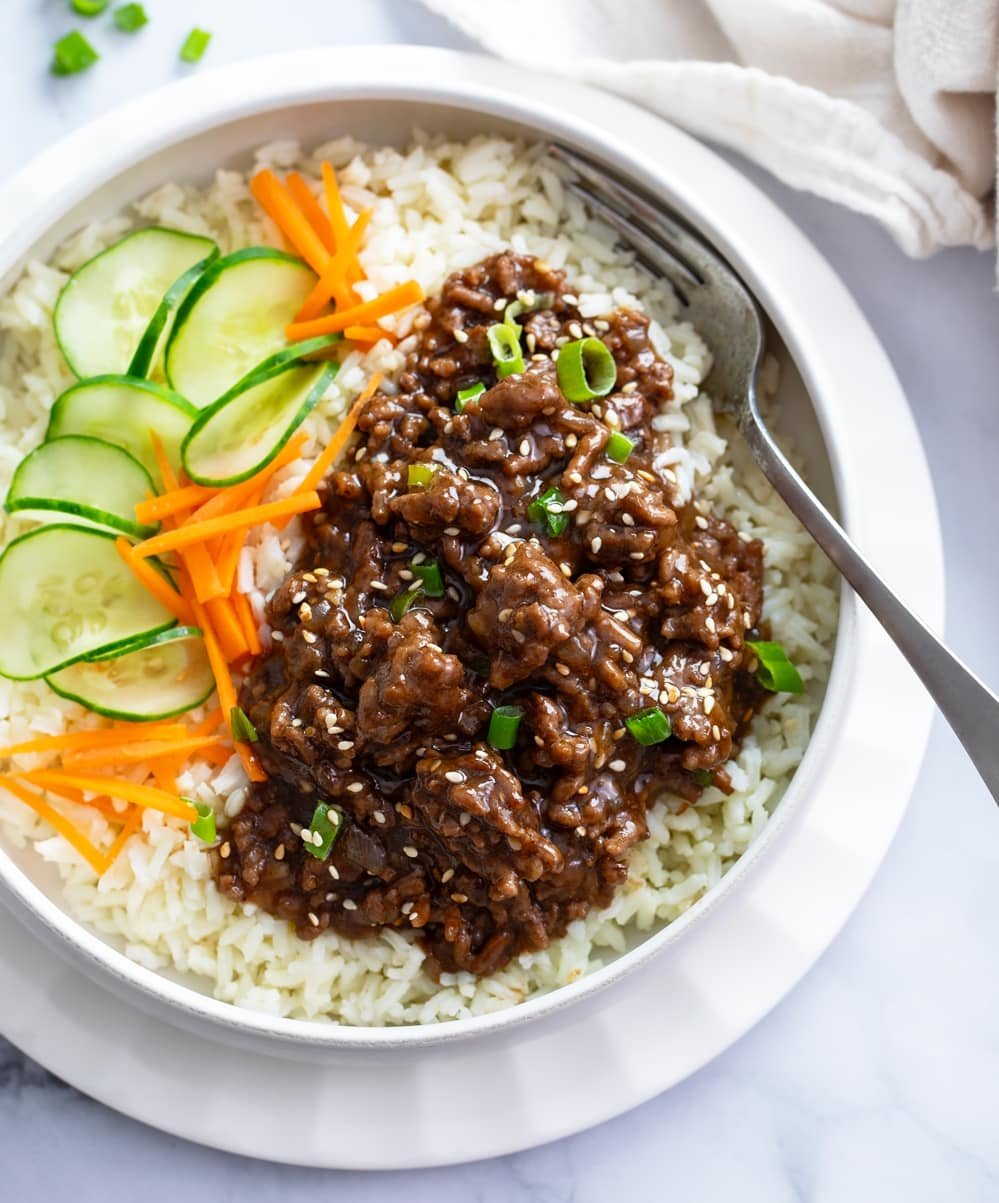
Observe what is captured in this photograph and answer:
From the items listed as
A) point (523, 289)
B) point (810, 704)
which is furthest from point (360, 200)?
point (810, 704)

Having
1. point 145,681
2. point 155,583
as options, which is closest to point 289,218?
point 155,583

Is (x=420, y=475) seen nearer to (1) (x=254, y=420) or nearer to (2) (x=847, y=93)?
(1) (x=254, y=420)

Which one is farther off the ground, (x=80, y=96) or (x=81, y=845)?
(x=80, y=96)

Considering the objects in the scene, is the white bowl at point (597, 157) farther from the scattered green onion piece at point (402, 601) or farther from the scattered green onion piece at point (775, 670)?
the scattered green onion piece at point (402, 601)

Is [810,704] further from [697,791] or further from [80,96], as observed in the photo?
[80,96]

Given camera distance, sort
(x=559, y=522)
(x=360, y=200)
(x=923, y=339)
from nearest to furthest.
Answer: (x=559, y=522) < (x=360, y=200) < (x=923, y=339)

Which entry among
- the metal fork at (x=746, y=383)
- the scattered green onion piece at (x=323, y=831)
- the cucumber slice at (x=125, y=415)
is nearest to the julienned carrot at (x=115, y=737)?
the scattered green onion piece at (x=323, y=831)

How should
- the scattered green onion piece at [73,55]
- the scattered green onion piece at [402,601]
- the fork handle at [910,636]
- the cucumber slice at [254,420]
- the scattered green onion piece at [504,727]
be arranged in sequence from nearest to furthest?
the fork handle at [910,636], the scattered green onion piece at [504,727], the scattered green onion piece at [402,601], the cucumber slice at [254,420], the scattered green onion piece at [73,55]
